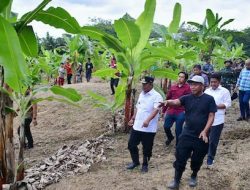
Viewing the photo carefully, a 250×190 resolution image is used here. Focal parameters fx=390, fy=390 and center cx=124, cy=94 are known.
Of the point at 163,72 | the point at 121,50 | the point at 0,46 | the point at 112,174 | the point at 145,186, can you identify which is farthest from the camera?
the point at 163,72

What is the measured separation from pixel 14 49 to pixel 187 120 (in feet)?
9.47

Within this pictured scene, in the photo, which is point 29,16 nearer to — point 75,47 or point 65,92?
point 65,92

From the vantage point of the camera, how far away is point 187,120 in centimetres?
504

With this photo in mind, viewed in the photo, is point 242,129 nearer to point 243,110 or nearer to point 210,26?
point 243,110

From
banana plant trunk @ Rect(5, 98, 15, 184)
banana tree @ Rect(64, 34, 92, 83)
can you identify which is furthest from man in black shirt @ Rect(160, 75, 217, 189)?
banana tree @ Rect(64, 34, 92, 83)

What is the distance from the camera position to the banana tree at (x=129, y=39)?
5.75 m

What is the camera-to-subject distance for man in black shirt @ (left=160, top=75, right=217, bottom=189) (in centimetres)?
490

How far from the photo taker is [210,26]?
379 inches

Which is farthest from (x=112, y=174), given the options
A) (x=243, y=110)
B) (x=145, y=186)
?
(x=243, y=110)

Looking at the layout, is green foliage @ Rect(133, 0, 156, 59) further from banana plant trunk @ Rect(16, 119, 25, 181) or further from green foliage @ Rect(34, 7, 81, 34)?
banana plant trunk @ Rect(16, 119, 25, 181)

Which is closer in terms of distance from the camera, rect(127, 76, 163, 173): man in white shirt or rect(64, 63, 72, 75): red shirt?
rect(127, 76, 163, 173): man in white shirt

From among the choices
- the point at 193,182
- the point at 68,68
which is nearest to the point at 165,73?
the point at 193,182

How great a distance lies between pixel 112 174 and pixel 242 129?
4.03 m

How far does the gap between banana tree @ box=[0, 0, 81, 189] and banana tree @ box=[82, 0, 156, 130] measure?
4.39ft
